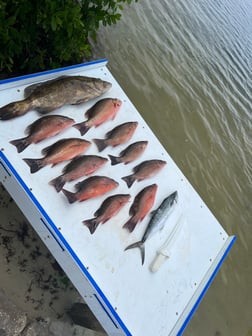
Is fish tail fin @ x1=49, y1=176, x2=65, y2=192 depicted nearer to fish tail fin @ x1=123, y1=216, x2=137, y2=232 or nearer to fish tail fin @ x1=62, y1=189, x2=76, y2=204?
fish tail fin @ x1=62, y1=189, x2=76, y2=204

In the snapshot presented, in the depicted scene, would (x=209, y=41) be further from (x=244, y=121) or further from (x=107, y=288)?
(x=107, y=288)

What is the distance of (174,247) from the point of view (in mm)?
3002

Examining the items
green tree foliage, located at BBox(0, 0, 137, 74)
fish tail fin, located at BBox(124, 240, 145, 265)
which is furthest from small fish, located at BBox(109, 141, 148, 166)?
green tree foliage, located at BBox(0, 0, 137, 74)

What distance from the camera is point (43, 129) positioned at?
287cm

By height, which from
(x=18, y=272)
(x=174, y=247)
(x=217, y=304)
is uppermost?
(x=18, y=272)

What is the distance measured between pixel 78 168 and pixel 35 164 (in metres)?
0.31

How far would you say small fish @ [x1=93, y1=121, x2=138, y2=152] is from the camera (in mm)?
3102

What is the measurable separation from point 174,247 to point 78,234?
82 cm

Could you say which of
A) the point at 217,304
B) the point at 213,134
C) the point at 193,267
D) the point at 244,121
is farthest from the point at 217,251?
the point at 244,121

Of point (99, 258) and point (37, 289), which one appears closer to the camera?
point (99, 258)

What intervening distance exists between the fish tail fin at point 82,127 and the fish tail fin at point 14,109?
1.28 ft

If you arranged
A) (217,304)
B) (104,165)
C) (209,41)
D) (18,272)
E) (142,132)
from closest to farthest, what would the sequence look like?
(104,165)
(18,272)
(142,132)
(217,304)
(209,41)

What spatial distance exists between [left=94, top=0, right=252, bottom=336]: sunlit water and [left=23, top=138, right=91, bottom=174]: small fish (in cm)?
228

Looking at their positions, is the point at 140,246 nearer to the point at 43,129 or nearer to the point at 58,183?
the point at 58,183
